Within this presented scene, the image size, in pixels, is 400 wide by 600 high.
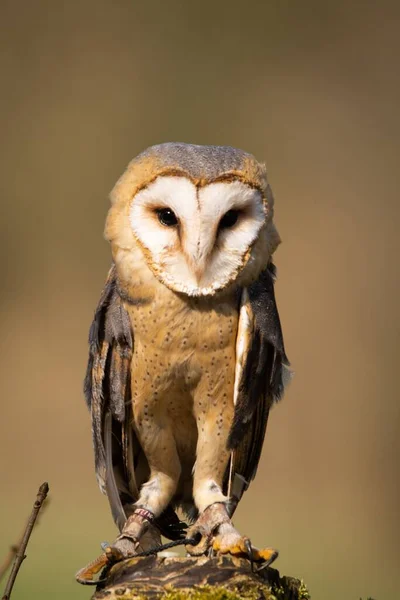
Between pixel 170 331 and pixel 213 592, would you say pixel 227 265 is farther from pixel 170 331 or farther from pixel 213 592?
pixel 213 592

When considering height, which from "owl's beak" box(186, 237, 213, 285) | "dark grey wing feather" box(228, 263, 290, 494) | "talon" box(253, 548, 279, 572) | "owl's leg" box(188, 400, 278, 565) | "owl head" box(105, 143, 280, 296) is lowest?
"talon" box(253, 548, 279, 572)

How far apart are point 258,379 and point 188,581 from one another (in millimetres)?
471

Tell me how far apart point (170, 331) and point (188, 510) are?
0.45 meters

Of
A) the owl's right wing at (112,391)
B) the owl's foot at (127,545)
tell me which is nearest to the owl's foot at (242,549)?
the owl's foot at (127,545)

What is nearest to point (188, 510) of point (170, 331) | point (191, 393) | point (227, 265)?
point (191, 393)

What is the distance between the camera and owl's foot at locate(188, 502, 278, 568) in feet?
4.83

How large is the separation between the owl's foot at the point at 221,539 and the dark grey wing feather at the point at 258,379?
5.1 inches

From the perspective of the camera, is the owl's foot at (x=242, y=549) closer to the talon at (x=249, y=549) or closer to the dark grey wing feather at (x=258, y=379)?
the talon at (x=249, y=549)

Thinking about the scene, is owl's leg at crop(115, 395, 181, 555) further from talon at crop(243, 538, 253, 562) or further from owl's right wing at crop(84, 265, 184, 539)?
talon at crop(243, 538, 253, 562)

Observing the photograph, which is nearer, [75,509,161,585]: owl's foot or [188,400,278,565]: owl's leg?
[75,509,161,585]: owl's foot

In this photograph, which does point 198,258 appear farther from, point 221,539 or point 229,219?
point 221,539

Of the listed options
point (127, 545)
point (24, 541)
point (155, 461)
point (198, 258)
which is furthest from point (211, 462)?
point (24, 541)

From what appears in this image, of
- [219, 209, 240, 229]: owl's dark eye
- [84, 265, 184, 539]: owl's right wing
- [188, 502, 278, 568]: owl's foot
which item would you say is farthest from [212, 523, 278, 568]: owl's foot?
[219, 209, 240, 229]: owl's dark eye

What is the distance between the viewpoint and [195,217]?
150 cm
